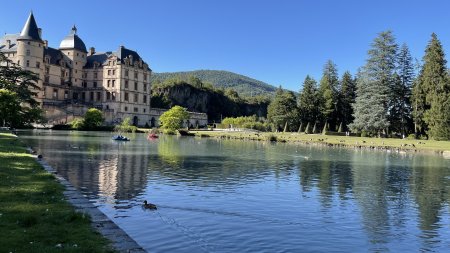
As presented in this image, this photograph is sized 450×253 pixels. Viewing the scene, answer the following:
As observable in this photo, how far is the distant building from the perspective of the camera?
110 meters

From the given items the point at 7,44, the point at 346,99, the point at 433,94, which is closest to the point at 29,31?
the point at 7,44

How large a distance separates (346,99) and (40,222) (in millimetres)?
96594

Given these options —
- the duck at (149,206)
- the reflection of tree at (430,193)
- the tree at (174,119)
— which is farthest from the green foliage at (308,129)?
the duck at (149,206)

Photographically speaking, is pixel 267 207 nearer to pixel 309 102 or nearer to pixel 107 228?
pixel 107 228

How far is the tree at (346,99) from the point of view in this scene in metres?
101

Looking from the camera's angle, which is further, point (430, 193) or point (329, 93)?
point (329, 93)

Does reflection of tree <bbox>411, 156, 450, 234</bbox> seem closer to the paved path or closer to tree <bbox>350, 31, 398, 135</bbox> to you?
the paved path

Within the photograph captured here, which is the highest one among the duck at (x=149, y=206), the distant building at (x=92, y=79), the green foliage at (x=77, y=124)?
the distant building at (x=92, y=79)

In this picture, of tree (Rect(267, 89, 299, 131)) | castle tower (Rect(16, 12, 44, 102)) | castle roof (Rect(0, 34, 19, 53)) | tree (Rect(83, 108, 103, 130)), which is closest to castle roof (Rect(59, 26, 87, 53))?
castle roof (Rect(0, 34, 19, 53))

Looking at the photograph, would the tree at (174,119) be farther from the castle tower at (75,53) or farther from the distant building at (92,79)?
the castle tower at (75,53)

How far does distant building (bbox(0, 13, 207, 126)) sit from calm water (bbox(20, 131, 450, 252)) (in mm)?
85960

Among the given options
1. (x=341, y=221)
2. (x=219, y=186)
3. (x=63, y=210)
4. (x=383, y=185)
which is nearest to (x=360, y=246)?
(x=341, y=221)

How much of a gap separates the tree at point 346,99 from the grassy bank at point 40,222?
91435 millimetres

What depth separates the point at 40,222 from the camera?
423 inches
